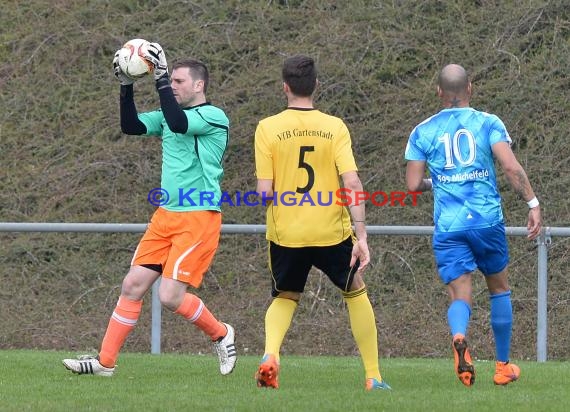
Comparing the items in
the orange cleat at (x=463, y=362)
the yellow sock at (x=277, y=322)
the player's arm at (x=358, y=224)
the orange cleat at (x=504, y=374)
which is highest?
the player's arm at (x=358, y=224)

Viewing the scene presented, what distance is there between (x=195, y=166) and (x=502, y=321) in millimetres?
2236

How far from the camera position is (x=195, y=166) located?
25.7 feet

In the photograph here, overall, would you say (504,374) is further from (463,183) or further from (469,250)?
(463,183)

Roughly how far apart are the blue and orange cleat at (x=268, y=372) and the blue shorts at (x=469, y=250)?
1242 millimetres

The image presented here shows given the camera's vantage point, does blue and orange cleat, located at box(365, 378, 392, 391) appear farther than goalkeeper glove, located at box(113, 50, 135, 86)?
No

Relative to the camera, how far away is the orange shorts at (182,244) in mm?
7781

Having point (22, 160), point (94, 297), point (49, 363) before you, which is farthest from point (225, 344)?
point (22, 160)

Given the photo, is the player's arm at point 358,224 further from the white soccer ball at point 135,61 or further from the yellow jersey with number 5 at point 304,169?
the white soccer ball at point 135,61

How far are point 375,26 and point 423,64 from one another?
99 centimetres

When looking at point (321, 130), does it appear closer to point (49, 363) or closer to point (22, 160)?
point (49, 363)

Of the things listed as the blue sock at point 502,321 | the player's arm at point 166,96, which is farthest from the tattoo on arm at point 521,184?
the player's arm at point 166,96

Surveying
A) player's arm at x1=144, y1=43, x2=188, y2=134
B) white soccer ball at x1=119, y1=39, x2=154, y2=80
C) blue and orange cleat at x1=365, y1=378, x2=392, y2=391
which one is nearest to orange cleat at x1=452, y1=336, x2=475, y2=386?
blue and orange cleat at x1=365, y1=378, x2=392, y2=391

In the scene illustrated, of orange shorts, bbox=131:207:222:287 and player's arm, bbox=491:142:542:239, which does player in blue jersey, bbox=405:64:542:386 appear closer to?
player's arm, bbox=491:142:542:239

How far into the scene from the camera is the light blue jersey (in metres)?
7.46
